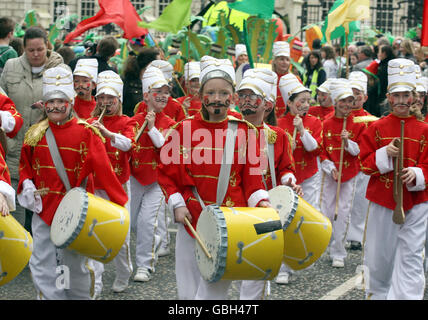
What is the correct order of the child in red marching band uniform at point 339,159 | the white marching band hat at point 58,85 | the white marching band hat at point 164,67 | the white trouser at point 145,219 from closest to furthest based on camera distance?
1. the white marching band hat at point 58,85
2. the white trouser at point 145,219
3. the child in red marching band uniform at point 339,159
4. the white marching band hat at point 164,67

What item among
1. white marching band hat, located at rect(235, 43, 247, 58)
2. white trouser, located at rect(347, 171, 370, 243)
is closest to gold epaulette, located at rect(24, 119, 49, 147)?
white trouser, located at rect(347, 171, 370, 243)

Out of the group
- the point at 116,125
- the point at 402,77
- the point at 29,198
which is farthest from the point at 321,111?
the point at 29,198

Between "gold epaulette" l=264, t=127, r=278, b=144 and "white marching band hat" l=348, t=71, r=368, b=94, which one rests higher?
"white marching band hat" l=348, t=71, r=368, b=94

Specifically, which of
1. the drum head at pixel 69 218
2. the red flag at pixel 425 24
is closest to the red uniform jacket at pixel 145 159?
the drum head at pixel 69 218

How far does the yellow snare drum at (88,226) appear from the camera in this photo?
496cm

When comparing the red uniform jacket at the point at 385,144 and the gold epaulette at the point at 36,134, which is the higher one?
the gold epaulette at the point at 36,134

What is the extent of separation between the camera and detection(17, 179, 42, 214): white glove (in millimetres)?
5367

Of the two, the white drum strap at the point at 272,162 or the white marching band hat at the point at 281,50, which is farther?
the white marching band hat at the point at 281,50

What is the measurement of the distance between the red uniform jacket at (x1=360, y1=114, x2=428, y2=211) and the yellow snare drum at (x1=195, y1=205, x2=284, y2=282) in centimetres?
171

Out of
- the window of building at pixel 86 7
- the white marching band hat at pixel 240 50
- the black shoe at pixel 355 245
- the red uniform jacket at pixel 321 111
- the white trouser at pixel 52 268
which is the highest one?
the window of building at pixel 86 7

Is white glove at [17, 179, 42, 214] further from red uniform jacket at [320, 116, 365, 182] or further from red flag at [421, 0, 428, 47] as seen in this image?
red flag at [421, 0, 428, 47]

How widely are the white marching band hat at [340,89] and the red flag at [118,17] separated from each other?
3256mm

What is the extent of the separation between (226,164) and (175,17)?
5100mm

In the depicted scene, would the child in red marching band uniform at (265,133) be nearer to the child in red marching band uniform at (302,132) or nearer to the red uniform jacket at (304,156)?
the child in red marching band uniform at (302,132)
